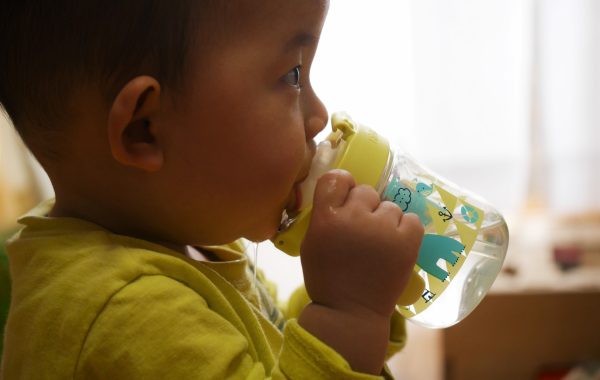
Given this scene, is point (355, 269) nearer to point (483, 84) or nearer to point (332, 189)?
point (332, 189)

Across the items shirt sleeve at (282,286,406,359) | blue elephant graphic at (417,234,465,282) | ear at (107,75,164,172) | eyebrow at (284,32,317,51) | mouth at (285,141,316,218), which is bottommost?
shirt sleeve at (282,286,406,359)

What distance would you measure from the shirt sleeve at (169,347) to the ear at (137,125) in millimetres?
95

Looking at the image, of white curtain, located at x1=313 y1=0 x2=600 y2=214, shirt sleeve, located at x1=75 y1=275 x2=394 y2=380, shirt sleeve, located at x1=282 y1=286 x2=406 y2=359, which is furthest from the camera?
white curtain, located at x1=313 y1=0 x2=600 y2=214

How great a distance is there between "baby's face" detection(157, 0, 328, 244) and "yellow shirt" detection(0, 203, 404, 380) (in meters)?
0.06

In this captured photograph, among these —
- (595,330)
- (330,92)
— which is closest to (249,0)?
(330,92)

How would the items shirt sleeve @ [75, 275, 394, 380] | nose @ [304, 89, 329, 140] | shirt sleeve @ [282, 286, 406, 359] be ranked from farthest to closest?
1. shirt sleeve @ [282, 286, 406, 359]
2. nose @ [304, 89, 329, 140]
3. shirt sleeve @ [75, 275, 394, 380]

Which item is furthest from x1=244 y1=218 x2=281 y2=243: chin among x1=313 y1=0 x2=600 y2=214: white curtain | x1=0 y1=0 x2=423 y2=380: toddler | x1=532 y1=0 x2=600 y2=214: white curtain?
x1=532 y1=0 x2=600 y2=214: white curtain

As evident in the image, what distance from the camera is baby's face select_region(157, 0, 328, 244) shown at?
528 millimetres

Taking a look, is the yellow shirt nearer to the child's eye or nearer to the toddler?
the toddler

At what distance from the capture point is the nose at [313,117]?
586 mm

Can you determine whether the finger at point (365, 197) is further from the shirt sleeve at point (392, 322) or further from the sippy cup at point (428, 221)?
the shirt sleeve at point (392, 322)

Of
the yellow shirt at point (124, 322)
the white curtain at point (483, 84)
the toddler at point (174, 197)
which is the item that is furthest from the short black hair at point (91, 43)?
the white curtain at point (483, 84)

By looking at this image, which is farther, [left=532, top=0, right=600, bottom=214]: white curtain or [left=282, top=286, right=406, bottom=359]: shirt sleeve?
[left=532, top=0, right=600, bottom=214]: white curtain

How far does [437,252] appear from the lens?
0.62 metres
